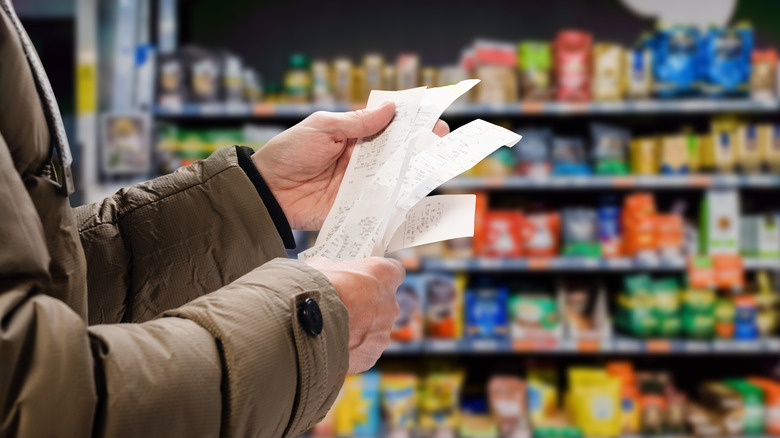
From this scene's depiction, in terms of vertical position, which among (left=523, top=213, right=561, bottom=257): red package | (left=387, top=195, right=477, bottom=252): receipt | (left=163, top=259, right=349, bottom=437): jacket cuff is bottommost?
(left=523, top=213, right=561, bottom=257): red package

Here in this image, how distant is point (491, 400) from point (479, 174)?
102 cm

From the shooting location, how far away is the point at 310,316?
62 cm

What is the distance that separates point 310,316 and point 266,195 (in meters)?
0.48

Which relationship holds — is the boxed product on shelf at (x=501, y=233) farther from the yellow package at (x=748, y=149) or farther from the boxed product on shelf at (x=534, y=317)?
the yellow package at (x=748, y=149)

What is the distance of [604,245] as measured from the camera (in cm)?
271

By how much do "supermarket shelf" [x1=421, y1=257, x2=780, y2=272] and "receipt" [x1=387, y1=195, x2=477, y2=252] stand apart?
1.71 m

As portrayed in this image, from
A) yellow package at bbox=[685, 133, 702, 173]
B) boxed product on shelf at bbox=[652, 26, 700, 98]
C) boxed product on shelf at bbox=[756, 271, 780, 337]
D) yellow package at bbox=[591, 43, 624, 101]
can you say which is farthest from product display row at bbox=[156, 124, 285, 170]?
boxed product on shelf at bbox=[756, 271, 780, 337]

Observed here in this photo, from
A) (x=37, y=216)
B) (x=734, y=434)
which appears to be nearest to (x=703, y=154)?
(x=734, y=434)

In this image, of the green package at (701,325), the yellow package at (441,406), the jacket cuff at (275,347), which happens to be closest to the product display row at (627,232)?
the green package at (701,325)

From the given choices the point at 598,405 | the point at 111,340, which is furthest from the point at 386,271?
the point at 598,405

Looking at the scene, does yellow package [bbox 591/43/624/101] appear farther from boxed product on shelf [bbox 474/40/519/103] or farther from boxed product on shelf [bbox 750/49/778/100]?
boxed product on shelf [bbox 750/49/778/100]

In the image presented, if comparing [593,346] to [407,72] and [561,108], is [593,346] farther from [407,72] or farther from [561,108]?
[407,72]

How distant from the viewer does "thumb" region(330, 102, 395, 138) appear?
1056 millimetres

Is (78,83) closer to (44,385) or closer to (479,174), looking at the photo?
(479,174)
